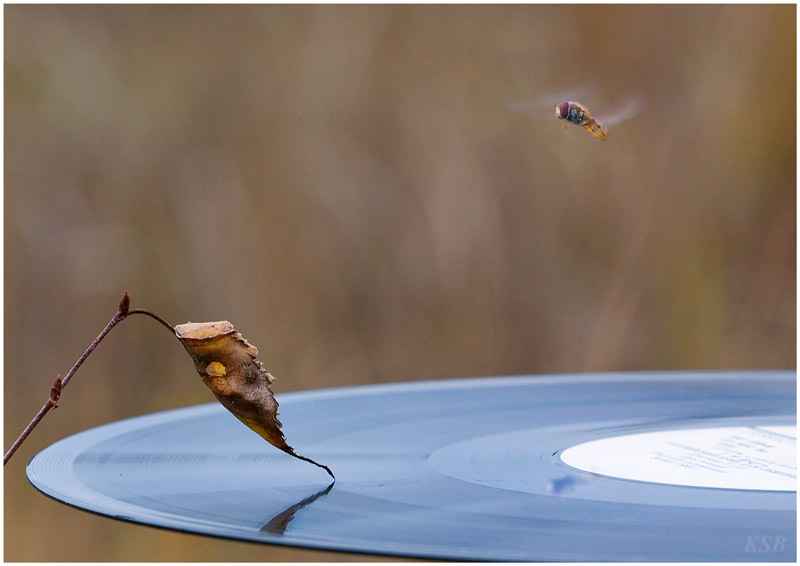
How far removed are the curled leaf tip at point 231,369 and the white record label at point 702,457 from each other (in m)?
0.30

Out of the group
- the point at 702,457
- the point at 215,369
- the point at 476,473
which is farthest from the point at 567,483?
the point at 215,369

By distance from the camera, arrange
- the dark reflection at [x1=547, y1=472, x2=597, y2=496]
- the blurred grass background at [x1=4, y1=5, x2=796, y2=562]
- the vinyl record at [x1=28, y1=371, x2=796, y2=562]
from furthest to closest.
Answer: the blurred grass background at [x1=4, y1=5, x2=796, y2=562] → the dark reflection at [x1=547, y1=472, x2=597, y2=496] → the vinyl record at [x1=28, y1=371, x2=796, y2=562]

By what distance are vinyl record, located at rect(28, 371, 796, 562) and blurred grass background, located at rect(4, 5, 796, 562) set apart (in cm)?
120

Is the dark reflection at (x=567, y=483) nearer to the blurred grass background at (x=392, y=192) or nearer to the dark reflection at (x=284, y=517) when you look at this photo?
the dark reflection at (x=284, y=517)

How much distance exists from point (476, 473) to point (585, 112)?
1.04 feet

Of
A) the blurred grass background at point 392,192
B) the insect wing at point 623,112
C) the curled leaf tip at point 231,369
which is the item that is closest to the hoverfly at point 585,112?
the insect wing at point 623,112

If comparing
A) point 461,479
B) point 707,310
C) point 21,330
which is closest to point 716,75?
point 707,310

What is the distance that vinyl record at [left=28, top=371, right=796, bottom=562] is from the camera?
678 millimetres

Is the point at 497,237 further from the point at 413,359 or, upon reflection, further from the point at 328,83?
the point at 328,83

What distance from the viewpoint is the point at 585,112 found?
1.00m

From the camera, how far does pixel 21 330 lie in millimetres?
2512

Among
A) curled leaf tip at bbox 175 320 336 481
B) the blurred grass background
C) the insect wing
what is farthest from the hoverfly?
the blurred grass background

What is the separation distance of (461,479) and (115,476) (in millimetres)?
259

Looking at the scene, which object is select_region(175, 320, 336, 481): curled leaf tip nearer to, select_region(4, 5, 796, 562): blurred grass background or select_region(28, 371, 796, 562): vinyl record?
select_region(28, 371, 796, 562): vinyl record
